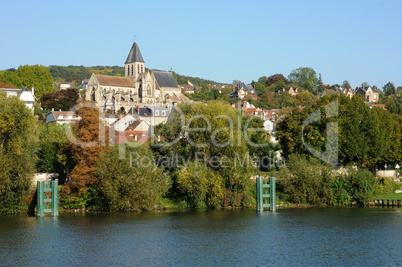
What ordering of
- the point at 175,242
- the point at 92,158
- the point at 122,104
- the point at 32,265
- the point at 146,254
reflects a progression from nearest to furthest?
the point at 32,265, the point at 146,254, the point at 175,242, the point at 92,158, the point at 122,104

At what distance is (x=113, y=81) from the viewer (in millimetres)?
135625

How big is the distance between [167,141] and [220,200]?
8072 millimetres

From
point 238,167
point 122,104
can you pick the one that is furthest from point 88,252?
point 122,104

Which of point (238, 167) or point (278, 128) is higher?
point (278, 128)

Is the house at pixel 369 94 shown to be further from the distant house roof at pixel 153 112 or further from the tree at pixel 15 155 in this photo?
the tree at pixel 15 155

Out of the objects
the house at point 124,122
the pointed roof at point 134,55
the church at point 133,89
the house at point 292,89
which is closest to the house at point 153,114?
the church at point 133,89

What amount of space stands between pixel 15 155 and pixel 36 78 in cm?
8444

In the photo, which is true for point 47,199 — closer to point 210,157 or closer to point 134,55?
point 210,157

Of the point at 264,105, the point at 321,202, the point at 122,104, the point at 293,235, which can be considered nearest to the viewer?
the point at 293,235

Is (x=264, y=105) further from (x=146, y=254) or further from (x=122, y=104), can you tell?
(x=146, y=254)

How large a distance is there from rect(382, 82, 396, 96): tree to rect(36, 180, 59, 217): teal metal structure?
152 metres

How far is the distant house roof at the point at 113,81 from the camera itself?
13262 cm

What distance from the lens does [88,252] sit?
30406 millimetres

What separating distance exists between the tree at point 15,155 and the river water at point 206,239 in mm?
2136
